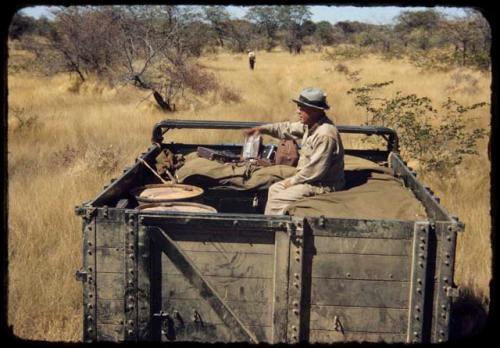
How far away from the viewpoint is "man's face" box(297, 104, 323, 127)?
525 centimetres

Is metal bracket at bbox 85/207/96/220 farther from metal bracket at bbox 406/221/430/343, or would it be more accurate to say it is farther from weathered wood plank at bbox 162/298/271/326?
metal bracket at bbox 406/221/430/343

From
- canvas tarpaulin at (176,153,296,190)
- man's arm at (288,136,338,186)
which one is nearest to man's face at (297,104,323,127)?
man's arm at (288,136,338,186)

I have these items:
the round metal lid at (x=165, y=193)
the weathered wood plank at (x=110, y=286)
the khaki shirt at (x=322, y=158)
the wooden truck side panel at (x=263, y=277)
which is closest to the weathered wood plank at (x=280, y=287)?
the wooden truck side panel at (x=263, y=277)

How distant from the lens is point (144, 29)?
59.5 ft

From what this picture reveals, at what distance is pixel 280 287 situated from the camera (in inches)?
143

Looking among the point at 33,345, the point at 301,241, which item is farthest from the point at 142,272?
the point at 33,345

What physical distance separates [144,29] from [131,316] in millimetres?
15531

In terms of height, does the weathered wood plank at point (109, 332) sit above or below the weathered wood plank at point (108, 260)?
below

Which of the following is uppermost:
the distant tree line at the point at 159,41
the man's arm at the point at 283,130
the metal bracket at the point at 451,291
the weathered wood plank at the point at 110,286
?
the distant tree line at the point at 159,41

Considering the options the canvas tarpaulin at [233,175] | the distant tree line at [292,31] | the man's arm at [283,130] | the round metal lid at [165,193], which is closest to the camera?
the round metal lid at [165,193]

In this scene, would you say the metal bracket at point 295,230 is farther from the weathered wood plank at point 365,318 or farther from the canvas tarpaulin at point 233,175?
the canvas tarpaulin at point 233,175

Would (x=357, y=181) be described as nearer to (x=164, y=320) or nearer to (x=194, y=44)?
(x=164, y=320)

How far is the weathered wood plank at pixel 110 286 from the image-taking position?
3.73 metres

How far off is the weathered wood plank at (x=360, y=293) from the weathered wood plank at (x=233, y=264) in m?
0.31
